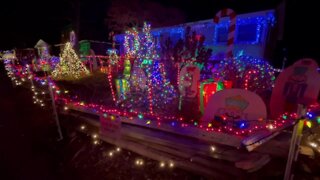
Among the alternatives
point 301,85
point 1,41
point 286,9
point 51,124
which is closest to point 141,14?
point 286,9

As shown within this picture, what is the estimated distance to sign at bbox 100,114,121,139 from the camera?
16.4 ft

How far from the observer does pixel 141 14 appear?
1827 cm

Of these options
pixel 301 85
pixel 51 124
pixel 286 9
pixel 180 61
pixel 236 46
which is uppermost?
pixel 286 9

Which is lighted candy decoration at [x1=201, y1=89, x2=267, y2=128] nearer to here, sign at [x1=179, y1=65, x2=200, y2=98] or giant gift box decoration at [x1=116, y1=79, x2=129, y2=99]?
sign at [x1=179, y1=65, x2=200, y2=98]

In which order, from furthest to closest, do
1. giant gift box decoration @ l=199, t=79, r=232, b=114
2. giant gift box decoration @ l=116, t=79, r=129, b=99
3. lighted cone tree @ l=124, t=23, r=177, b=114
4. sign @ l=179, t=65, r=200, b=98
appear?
1. giant gift box decoration @ l=116, t=79, r=129, b=99
2. lighted cone tree @ l=124, t=23, r=177, b=114
3. sign @ l=179, t=65, r=200, b=98
4. giant gift box decoration @ l=199, t=79, r=232, b=114

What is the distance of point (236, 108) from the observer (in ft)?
14.5

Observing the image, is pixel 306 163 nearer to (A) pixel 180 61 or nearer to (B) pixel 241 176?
(B) pixel 241 176

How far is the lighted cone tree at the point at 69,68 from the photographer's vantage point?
13.6 meters

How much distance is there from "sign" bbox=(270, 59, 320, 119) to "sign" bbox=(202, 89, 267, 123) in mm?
1017

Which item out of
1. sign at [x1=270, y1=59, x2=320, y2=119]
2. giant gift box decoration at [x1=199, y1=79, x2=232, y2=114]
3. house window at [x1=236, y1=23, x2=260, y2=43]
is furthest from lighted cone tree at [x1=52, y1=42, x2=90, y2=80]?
sign at [x1=270, y1=59, x2=320, y2=119]

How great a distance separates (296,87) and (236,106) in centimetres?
144

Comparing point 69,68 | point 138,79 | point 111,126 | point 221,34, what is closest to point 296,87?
point 138,79

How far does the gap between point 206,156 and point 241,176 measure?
2.32 feet

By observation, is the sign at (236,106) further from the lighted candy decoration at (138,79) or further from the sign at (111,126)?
the lighted candy decoration at (138,79)
